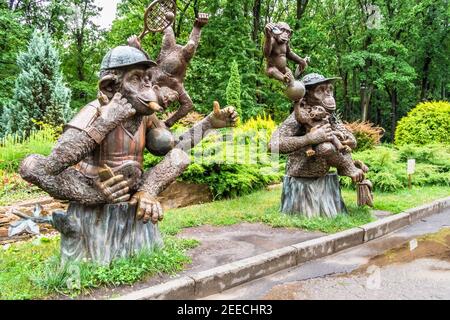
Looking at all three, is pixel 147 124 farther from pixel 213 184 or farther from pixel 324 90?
pixel 213 184

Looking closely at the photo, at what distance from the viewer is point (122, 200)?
3.76 metres

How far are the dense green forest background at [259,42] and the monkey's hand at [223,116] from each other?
1201 centimetres

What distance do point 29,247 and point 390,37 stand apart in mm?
A: 22468

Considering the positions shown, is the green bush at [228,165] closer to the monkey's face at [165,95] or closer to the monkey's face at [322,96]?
the monkey's face at [322,96]

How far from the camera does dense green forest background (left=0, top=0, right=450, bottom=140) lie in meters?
18.1

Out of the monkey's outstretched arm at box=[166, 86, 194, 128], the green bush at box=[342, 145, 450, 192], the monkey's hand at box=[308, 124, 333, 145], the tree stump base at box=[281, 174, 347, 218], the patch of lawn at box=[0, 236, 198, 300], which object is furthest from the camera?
the green bush at box=[342, 145, 450, 192]

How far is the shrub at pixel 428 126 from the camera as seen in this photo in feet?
45.1

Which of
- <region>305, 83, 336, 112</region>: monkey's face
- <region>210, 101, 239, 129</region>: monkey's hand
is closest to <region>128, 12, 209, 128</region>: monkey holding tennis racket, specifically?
<region>210, 101, 239, 129</region>: monkey's hand

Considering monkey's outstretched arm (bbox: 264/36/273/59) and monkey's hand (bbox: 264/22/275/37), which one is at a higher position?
monkey's hand (bbox: 264/22/275/37)

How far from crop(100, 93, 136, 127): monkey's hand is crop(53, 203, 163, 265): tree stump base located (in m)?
0.86

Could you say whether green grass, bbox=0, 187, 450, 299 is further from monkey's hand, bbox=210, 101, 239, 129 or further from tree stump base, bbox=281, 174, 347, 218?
monkey's hand, bbox=210, 101, 239, 129

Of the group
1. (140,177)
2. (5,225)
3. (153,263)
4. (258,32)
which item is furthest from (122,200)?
(258,32)
